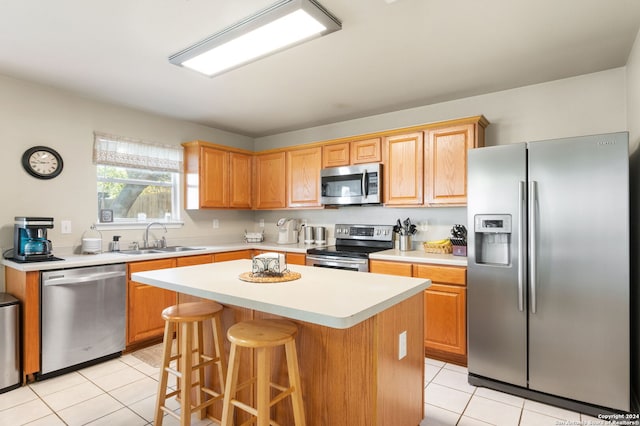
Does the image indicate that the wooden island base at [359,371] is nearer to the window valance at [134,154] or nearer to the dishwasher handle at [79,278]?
the dishwasher handle at [79,278]

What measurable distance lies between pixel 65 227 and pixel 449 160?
3.73 meters

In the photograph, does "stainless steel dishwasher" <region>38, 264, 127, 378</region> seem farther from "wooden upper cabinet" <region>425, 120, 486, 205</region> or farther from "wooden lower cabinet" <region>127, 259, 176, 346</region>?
"wooden upper cabinet" <region>425, 120, 486, 205</region>

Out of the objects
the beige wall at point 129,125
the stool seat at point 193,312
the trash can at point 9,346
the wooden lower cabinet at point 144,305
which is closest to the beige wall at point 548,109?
the beige wall at point 129,125

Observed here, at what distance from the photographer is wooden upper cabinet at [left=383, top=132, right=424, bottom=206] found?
11.5 ft

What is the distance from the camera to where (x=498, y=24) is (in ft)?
7.18

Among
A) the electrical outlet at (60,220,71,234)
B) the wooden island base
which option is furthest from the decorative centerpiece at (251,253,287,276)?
the electrical outlet at (60,220,71,234)

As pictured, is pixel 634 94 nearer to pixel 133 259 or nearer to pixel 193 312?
pixel 193 312

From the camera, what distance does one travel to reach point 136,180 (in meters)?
4.00

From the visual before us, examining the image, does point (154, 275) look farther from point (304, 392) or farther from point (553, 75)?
point (553, 75)

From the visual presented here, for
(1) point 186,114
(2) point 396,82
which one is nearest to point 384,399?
(2) point 396,82

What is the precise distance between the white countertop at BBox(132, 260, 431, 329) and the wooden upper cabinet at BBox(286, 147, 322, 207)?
6.96ft

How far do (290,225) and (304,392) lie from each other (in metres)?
3.05

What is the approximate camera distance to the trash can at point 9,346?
254cm

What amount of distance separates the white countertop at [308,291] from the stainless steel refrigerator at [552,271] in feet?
3.27
